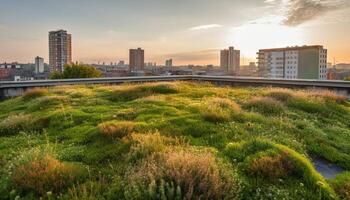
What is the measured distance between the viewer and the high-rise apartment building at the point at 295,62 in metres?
111

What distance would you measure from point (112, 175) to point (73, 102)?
30.3 feet

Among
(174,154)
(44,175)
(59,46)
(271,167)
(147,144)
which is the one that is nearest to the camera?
(44,175)

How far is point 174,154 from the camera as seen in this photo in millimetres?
5371

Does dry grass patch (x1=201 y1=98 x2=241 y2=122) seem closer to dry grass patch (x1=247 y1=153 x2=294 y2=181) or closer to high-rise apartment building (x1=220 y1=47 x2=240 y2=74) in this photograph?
dry grass patch (x1=247 y1=153 x2=294 y2=181)

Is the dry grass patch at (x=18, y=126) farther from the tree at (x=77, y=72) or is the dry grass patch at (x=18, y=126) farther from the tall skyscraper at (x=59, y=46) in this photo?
the tall skyscraper at (x=59, y=46)

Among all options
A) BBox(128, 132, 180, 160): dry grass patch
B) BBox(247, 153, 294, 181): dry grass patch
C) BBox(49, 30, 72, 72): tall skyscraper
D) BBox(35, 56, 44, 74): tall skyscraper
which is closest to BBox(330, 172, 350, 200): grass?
BBox(247, 153, 294, 181): dry grass patch

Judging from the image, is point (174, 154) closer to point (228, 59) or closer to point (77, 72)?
point (77, 72)

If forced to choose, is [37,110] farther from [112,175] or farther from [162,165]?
[162,165]

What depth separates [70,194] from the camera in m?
4.77

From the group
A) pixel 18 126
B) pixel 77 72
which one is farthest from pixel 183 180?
pixel 77 72

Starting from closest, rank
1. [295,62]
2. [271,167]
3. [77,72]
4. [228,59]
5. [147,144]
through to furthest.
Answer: [271,167] < [147,144] < [77,72] < [295,62] < [228,59]

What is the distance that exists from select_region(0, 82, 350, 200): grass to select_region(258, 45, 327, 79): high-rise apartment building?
106 m

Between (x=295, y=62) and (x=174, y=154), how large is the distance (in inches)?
4955

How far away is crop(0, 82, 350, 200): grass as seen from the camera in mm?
4812
